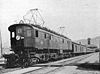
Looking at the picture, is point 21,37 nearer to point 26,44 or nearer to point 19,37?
point 19,37

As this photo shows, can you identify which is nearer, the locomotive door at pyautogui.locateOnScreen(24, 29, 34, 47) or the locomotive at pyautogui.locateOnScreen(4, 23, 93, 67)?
the locomotive at pyautogui.locateOnScreen(4, 23, 93, 67)

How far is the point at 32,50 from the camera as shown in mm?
17547

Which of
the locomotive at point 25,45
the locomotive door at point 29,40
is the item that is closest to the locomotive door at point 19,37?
the locomotive at point 25,45

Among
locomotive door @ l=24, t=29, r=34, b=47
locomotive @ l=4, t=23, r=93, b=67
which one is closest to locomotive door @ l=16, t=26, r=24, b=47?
locomotive @ l=4, t=23, r=93, b=67

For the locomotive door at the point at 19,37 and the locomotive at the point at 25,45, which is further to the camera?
the locomotive door at the point at 19,37

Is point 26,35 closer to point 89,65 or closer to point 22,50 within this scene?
point 22,50

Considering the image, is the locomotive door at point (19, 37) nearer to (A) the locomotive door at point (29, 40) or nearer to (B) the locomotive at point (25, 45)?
(B) the locomotive at point (25, 45)

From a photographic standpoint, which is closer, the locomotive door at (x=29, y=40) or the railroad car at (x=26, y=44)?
the railroad car at (x=26, y=44)

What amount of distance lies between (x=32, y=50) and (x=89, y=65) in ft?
18.7

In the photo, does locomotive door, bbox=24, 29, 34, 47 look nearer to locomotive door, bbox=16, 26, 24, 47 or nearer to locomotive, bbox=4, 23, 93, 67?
locomotive, bbox=4, 23, 93, 67

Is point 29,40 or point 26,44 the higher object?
point 29,40

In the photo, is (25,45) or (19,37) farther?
(19,37)

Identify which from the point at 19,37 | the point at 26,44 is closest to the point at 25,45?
the point at 26,44

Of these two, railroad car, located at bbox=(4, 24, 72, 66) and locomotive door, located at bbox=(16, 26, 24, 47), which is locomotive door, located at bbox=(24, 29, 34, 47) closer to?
railroad car, located at bbox=(4, 24, 72, 66)
